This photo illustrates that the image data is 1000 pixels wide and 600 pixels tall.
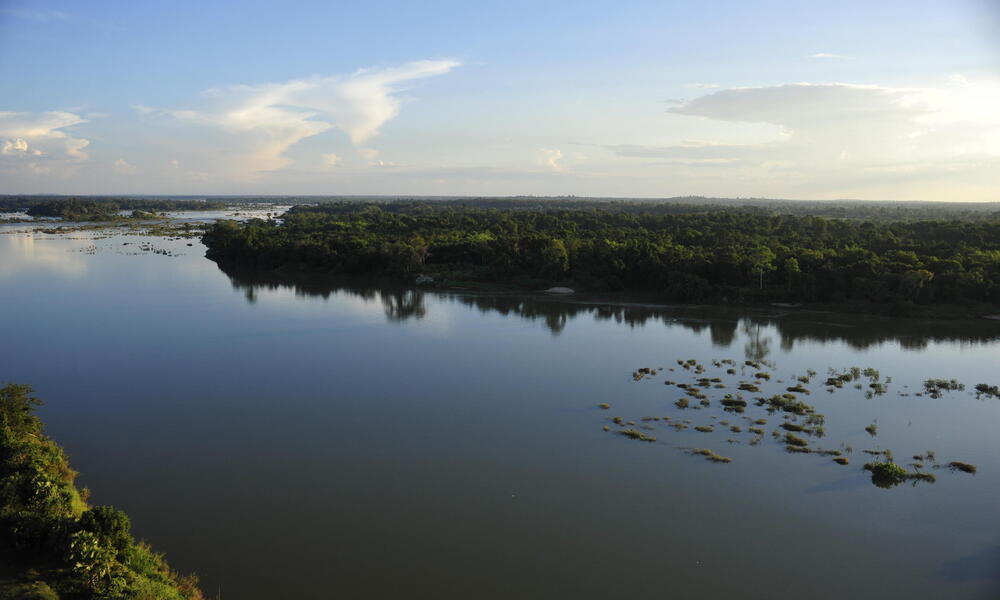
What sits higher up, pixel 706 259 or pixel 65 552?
pixel 706 259

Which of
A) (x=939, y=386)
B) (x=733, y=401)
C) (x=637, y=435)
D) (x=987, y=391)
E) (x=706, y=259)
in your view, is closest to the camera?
(x=637, y=435)

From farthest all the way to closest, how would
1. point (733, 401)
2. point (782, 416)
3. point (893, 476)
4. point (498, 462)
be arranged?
point (733, 401) < point (782, 416) < point (498, 462) < point (893, 476)

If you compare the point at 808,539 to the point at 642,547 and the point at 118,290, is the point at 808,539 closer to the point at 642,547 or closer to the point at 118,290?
the point at 642,547

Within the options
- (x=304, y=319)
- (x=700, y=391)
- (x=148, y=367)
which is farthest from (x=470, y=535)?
(x=304, y=319)

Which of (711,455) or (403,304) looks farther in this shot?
(403,304)

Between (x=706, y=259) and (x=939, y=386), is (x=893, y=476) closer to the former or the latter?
(x=939, y=386)

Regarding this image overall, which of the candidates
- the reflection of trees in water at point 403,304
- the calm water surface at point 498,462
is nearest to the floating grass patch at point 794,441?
the calm water surface at point 498,462

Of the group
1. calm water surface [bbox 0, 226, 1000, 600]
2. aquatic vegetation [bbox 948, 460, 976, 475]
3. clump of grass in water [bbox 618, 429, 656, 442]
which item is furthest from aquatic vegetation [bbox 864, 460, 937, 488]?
clump of grass in water [bbox 618, 429, 656, 442]

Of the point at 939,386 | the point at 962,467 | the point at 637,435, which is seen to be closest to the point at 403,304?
the point at 637,435
